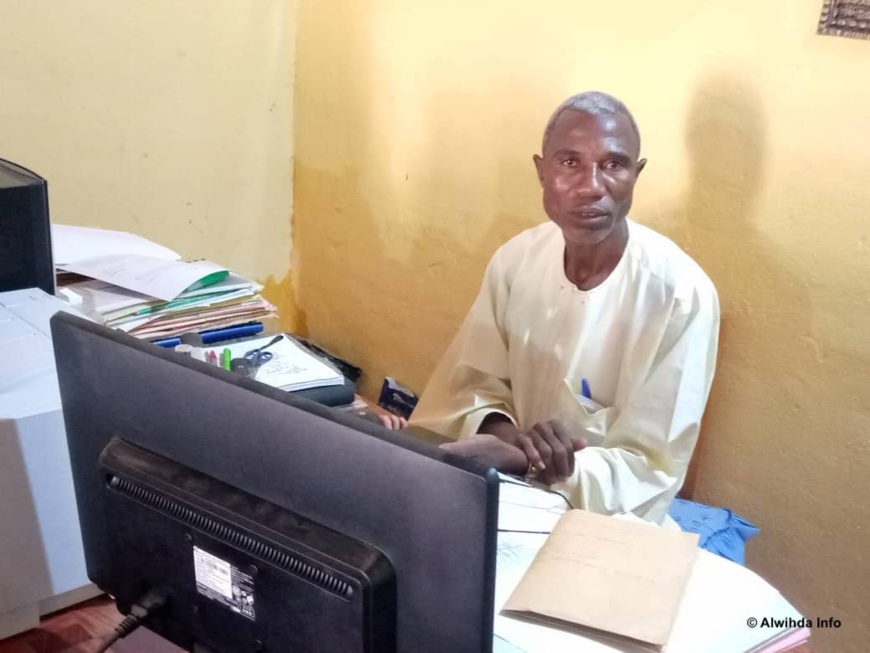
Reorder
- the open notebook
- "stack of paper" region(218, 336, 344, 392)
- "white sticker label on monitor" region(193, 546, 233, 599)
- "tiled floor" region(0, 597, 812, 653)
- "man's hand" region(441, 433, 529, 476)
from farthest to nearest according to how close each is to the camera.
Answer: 1. "stack of paper" region(218, 336, 344, 392)
2. "man's hand" region(441, 433, 529, 476)
3. "tiled floor" region(0, 597, 812, 653)
4. the open notebook
5. "white sticker label on monitor" region(193, 546, 233, 599)

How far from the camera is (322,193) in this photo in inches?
103

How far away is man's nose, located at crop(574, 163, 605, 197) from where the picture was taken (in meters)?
1.38

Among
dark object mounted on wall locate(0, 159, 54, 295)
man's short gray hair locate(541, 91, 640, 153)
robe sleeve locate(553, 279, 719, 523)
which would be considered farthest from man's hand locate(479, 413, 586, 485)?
dark object mounted on wall locate(0, 159, 54, 295)

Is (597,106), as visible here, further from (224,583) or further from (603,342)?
(224,583)

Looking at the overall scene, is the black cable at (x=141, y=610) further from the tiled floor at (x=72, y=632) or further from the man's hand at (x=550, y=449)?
the man's hand at (x=550, y=449)

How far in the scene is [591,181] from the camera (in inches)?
54.2

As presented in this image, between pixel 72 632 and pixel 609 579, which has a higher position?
pixel 609 579

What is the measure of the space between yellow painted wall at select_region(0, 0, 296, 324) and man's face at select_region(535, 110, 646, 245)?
1.32 meters

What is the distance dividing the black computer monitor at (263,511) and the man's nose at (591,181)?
2.90ft

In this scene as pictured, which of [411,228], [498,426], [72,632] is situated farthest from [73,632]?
[411,228]

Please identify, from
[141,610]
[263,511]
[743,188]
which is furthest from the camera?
[743,188]

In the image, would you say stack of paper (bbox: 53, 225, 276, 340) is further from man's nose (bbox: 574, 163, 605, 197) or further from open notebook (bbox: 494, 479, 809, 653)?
open notebook (bbox: 494, 479, 809, 653)

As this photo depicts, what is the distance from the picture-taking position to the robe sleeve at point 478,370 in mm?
1623

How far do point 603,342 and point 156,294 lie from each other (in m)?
0.77
